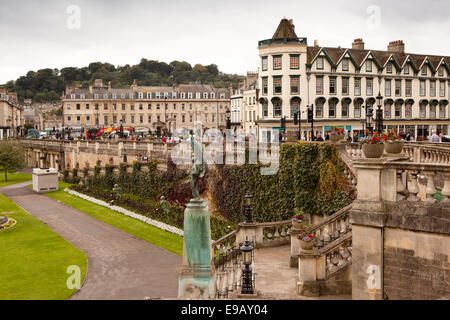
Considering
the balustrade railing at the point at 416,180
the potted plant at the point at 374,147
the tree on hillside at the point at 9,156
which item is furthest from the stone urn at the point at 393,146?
the tree on hillside at the point at 9,156

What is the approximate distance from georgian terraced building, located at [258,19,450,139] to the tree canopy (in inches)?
4397

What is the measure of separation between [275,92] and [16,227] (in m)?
28.3

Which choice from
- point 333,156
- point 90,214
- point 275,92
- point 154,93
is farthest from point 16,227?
point 154,93

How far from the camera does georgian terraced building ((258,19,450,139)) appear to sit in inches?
1801

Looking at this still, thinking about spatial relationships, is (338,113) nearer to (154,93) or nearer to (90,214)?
(90,214)

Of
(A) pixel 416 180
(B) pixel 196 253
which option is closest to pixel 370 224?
(A) pixel 416 180

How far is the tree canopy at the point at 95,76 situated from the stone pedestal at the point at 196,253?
6077 inches

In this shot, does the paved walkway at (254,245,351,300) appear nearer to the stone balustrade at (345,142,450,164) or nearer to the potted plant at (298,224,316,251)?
the potted plant at (298,224,316,251)

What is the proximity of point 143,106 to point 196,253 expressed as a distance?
3712 inches

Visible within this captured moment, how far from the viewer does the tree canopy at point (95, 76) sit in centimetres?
16312

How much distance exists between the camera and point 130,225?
28891 mm

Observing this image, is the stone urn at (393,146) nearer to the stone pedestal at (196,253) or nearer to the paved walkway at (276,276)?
the paved walkway at (276,276)

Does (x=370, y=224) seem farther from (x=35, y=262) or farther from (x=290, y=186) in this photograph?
(x=35, y=262)

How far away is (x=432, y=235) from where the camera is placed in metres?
9.13
